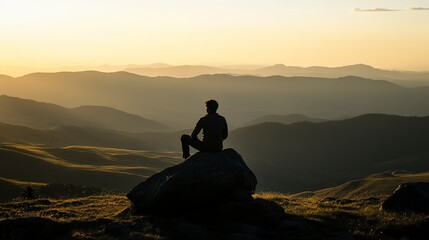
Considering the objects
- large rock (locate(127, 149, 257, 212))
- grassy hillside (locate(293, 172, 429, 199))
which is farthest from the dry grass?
grassy hillside (locate(293, 172, 429, 199))

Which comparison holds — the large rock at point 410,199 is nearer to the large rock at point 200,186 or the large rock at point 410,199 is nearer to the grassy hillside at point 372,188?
the large rock at point 200,186

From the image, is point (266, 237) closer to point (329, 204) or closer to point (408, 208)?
point (408, 208)

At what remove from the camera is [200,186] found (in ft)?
61.4

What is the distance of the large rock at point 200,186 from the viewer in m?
18.7

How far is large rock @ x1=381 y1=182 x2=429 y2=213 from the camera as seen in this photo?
1958 cm

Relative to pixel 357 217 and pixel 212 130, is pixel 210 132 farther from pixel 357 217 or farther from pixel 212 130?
pixel 357 217

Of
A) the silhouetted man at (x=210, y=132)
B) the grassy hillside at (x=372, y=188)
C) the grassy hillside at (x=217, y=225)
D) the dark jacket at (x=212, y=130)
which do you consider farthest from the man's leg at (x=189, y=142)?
the grassy hillside at (x=372, y=188)

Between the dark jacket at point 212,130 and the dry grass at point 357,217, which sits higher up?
the dark jacket at point 212,130

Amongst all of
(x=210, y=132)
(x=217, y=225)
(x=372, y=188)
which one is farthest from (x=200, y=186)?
(x=372, y=188)

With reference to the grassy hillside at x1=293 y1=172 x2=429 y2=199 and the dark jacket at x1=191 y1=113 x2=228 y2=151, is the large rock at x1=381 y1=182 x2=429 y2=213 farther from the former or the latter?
the grassy hillside at x1=293 y1=172 x2=429 y2=199

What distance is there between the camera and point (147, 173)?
121125mm

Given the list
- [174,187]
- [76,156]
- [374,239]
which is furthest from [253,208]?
[76,156]

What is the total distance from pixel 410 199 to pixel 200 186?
9024 mm

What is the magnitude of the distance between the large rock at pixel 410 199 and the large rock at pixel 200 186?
20.4 feet
